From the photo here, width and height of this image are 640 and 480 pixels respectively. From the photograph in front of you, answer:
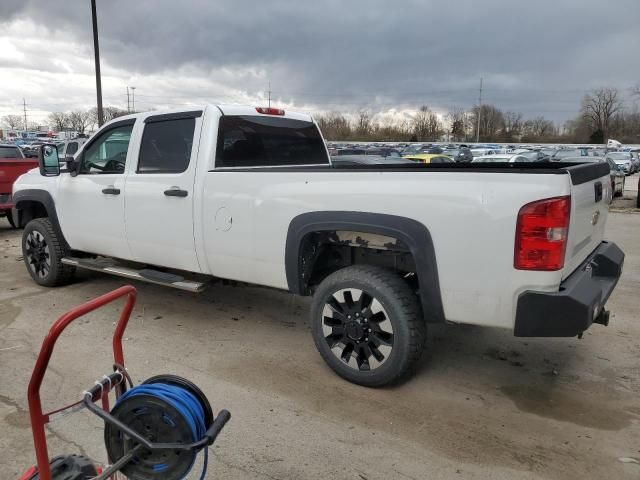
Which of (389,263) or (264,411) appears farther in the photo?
(389,263)

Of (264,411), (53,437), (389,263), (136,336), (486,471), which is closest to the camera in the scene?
(486,471)

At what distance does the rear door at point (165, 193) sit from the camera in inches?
171

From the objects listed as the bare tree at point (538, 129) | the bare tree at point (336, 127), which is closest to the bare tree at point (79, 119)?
the bare tree at point (336, 127)

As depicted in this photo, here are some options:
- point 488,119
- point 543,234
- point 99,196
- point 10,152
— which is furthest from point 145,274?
point 488,119

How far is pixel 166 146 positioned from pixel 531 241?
3.22 m

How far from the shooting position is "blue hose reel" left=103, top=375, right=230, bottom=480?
6.47 feet

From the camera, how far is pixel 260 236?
3.91m

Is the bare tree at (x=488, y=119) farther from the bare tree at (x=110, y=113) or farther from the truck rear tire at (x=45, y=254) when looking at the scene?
the truck rear tire at (x=45, y=254)

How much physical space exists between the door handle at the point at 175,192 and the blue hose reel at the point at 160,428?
2382 mm

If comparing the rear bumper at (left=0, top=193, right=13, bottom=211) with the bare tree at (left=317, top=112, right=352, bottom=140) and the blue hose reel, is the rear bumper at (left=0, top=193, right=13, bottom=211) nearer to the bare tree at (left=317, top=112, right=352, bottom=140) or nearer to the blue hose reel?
the blue hose reel

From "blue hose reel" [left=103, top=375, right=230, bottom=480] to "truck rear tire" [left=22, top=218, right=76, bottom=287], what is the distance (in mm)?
4226

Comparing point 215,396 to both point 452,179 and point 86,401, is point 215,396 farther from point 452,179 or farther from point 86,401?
point 452,179

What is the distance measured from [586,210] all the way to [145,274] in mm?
3572

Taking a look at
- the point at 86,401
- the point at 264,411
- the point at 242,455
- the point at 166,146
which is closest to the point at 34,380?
the point at 86,401
